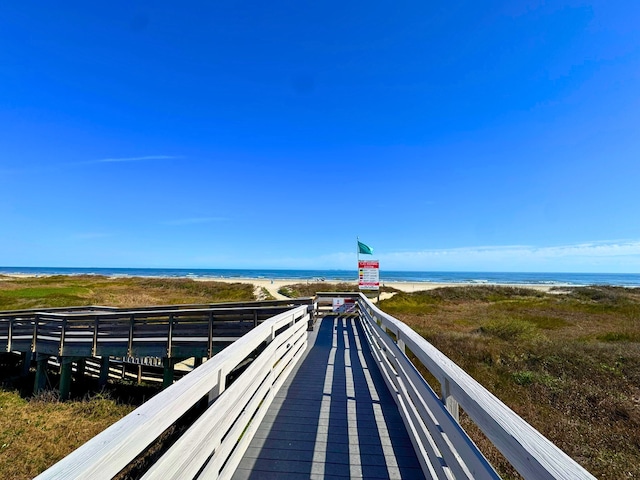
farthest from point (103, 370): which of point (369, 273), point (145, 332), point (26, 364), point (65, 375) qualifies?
point (369, 273)

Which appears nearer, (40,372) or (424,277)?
(40,372)

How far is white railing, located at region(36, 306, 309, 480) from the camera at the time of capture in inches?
48.6

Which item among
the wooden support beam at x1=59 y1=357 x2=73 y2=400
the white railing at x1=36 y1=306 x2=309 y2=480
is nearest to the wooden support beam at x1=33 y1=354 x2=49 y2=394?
the wooden support beam at x1=59 y1=357 x2=73 y2=400

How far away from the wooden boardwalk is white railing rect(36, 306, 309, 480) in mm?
239

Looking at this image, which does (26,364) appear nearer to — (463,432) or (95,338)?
(95,338)

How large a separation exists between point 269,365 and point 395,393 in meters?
1.85

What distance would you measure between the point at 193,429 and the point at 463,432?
5.45 ft

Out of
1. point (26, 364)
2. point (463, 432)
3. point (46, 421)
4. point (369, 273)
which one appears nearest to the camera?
point (463, 432)

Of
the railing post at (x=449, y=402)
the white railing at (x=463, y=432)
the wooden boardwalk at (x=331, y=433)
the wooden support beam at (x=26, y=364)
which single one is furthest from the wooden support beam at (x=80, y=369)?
the railing post at (x=449, y=402)

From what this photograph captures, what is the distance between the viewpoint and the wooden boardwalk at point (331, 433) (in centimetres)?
305

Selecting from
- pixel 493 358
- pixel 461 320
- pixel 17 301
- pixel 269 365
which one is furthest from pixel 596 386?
pixel 17 301

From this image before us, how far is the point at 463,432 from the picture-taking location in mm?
2014

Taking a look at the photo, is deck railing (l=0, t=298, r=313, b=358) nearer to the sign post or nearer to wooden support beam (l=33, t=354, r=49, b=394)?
wooden support beam (l=33, t=354, r=49, b=394)

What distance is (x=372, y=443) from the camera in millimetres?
3545
